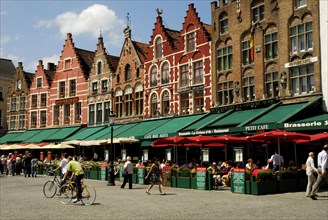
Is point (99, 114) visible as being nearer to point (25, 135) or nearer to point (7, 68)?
point (25, 135)

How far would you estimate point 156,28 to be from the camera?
124 ft

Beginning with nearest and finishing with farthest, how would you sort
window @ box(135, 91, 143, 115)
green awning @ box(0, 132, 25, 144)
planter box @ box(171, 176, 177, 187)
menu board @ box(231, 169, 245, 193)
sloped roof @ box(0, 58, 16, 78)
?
menu board @ box(231, 169, 245, 193), planter box @ box(171, 176, 177, 187), window @ box(135, 91, 143, 115), green awning @ box(0, 132, 25, 144), sloped roof @ box(0, 58, 16, 78)

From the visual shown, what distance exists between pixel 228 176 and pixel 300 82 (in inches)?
328

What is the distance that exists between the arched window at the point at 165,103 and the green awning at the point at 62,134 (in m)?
11.9

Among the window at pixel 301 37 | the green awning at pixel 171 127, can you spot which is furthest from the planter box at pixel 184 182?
the window at pixel 301 37

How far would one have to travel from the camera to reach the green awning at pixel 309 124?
21.8 metres

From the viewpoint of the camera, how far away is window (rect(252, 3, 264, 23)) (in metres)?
29.2

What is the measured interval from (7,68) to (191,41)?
3917 cm

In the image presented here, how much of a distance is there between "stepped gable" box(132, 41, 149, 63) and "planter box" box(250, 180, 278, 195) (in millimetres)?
22921

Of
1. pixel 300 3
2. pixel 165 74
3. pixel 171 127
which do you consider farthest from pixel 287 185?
pixel 165 74

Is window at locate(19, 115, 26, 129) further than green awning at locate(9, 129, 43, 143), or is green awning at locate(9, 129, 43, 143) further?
window at locate(19, 115, 26, 129)

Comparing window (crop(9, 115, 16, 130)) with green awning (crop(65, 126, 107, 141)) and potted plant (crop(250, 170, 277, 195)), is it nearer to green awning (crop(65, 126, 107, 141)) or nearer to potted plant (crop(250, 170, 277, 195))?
green awning (crop(65, 126, 107, 141))

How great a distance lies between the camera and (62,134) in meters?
44.4

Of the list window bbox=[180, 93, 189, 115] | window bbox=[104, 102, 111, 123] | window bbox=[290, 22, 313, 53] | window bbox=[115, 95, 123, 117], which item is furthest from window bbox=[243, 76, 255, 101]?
window bbox=[104, 102, 111, 123]
